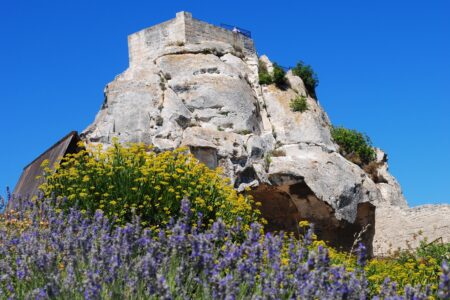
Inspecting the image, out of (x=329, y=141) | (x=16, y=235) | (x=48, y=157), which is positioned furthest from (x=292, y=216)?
(x=16, y=235)

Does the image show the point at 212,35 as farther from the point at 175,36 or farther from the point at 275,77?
the point at 275,77

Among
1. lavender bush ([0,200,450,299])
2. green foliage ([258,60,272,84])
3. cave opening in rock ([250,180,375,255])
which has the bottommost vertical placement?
lavender bush ([0,200,450,299])

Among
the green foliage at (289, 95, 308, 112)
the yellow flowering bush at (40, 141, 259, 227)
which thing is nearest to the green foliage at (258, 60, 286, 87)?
the green foliage at (289, 95, 308, 112)

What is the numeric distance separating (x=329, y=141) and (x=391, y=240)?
11.1 feet

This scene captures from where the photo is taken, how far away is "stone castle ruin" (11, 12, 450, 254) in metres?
16.6

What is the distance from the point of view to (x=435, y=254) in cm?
1351

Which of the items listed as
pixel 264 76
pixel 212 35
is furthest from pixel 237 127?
pixel 212 35

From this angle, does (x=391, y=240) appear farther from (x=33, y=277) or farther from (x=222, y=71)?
(x=33, y=277)

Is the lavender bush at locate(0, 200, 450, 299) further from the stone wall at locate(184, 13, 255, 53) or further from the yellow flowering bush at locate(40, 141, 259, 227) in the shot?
the stone wall at locate(184, 13, 255, 53)

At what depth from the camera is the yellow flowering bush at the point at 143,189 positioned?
33.2 ft

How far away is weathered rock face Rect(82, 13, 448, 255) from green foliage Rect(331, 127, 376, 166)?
1.67 ft

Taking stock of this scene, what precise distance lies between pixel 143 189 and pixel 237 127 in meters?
7.52

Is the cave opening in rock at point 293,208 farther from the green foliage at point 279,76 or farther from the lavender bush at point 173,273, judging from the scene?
the lavender bush at point 173,273

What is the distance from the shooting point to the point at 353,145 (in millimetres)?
20906
